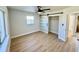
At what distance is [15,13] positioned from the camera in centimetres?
553

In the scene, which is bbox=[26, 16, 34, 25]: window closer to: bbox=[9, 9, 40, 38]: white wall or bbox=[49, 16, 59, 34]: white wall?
bbox=[9, 9, 40, 38]: white wall

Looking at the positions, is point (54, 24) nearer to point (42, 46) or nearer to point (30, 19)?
point (30, 19)

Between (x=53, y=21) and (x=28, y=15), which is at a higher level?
(x=28, y=15)

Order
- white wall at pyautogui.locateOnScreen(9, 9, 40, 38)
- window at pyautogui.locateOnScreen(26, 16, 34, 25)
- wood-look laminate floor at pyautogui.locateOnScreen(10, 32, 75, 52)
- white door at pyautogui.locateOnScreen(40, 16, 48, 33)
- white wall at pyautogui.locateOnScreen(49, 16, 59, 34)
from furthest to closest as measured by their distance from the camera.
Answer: white door at pyautogui.locateOnScreen(40, 16, 48, 33)
white wall at pyautogui.locateOnScreen(49, 16, 59, 34)
window at pyautogui.locateOnScreen(26, 16, 34, 25)
white wall at pyautogui.locateOnScreen(9, 9, 40, 38)
wood-look laminate floor at pyautogui.locateOnScreen(10, 32, 75, 52)

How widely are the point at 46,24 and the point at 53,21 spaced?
831mm

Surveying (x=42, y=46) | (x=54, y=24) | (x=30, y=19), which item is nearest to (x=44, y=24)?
(x=54, y=24)

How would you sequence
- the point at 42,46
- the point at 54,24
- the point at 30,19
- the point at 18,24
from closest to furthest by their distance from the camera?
the point at 42,46 < the point at 18,24 < the point at 30,19 < the point at 54,24

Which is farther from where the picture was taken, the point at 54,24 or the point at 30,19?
the point at 54,24

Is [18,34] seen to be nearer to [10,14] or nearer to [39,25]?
[10,14]

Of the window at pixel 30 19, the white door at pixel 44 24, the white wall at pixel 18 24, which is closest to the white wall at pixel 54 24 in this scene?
the white door at pixel 44 24

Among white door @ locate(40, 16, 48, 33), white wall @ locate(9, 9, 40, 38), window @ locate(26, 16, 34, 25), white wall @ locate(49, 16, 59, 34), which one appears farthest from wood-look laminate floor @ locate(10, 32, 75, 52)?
white door @ locate(40, 16, 48, 33)

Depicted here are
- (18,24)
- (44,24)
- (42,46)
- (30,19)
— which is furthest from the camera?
(44,24)
